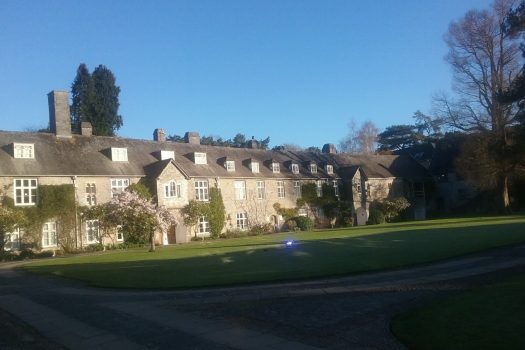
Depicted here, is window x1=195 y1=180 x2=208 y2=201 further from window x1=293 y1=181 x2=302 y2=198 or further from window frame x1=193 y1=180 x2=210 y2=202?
window x1=293 y1=181 x2=302 y2=198

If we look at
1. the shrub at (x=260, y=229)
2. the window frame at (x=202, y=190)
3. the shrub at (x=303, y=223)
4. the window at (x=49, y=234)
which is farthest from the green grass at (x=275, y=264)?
the shrub at (x=303, y=223)

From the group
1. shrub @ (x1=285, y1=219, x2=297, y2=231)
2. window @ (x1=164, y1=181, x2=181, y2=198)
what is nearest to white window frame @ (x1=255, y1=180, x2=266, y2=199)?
shrub @ (x1=285, y1=219, x2=297, y2=231)

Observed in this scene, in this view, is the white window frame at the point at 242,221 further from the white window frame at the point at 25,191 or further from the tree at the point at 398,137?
the tree at the point at 398,137

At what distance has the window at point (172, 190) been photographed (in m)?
39.8

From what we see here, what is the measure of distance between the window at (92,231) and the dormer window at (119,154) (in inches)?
227

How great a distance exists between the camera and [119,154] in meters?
39.8

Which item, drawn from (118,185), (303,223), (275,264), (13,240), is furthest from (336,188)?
(275,264)

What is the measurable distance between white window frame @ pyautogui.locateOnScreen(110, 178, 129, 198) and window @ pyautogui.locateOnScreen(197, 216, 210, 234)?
23.8 ft

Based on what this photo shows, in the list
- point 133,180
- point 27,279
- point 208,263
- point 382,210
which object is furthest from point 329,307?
point 382,210

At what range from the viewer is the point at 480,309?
31.3ft

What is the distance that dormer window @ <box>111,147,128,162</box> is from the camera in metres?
39.4

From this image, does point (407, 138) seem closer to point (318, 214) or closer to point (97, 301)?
point (318, 214)

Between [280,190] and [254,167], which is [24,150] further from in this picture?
[280,190]

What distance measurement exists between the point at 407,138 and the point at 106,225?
62369 millimetres
